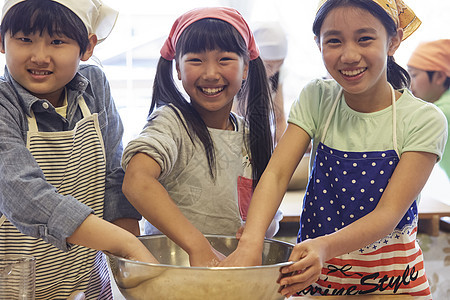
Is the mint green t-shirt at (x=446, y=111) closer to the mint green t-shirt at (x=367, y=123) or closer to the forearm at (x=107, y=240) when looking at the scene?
the mint green t-shirt at (x=367, y=123)

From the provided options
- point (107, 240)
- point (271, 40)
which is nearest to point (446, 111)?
point (271, 40)

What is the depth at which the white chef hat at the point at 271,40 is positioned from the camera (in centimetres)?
268

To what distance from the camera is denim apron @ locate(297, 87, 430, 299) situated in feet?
3.34

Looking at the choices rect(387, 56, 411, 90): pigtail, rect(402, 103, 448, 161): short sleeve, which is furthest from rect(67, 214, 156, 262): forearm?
rect(387, 56, 411, 90): pigtail

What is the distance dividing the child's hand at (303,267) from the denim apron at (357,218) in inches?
8.6

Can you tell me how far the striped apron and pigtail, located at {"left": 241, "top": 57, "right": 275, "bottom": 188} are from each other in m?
0.32

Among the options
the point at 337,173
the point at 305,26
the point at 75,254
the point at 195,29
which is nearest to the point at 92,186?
the point at 75,254

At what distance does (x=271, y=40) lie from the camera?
9.10ft

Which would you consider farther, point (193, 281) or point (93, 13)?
point (93, 13)

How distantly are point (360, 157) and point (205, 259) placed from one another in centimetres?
36

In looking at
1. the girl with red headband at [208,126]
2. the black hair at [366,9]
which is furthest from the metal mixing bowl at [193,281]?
the black hair at [366,9]

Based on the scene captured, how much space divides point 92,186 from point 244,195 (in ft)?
0.99

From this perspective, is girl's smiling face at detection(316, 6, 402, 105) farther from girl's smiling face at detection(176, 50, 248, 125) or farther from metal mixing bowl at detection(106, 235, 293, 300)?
metal mixing bowl at detection(106, 235, 293, 300)

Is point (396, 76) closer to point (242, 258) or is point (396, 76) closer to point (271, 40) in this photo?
point (242, 258)
